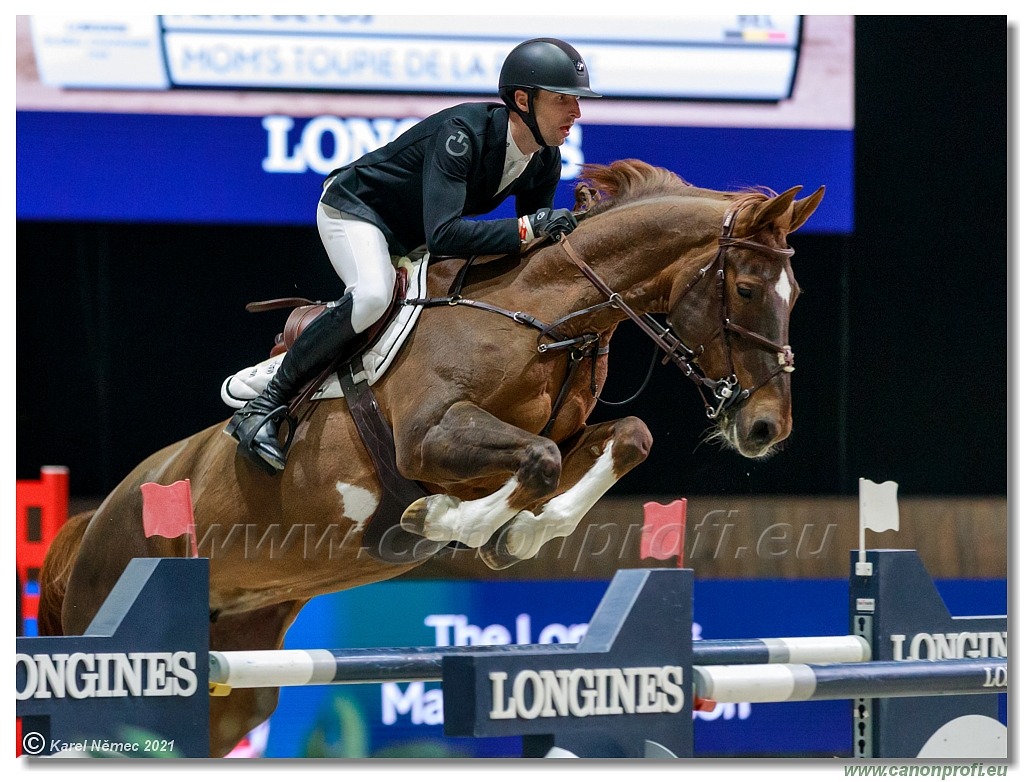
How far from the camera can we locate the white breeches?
3.25 meters

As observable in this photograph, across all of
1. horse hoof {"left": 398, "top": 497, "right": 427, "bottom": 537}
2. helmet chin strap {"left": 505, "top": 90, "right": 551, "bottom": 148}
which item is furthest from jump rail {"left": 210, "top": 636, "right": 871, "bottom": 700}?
helmet chin strap {"left": 505, "top": 90, "right": 551, "bottom": 148}

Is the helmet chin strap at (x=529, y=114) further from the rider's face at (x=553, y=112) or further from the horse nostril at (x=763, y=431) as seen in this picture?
the horse nostril at (x=763, y=431)

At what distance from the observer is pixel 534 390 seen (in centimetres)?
317

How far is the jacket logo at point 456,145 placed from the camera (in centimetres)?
316

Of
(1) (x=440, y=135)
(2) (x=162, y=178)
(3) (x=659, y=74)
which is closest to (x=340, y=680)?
(1) (x=440, y=135)

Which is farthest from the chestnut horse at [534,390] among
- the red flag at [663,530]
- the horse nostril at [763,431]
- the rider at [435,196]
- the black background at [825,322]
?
the black background at [825,322]

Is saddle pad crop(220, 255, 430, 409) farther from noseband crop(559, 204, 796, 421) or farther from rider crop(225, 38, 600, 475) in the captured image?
noseband crop(559, 204, 796, 421)

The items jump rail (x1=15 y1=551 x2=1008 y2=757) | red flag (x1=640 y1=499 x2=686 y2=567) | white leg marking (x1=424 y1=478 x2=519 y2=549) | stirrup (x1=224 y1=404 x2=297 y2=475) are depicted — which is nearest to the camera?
jump rail (x1=15 y1=551 x2=1008 y2=757)

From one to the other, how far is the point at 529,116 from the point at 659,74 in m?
1.69

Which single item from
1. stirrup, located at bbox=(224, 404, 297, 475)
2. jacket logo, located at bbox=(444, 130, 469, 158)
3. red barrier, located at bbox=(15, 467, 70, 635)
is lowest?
red barrier, located at bbox=(15, 467, 70, 635)

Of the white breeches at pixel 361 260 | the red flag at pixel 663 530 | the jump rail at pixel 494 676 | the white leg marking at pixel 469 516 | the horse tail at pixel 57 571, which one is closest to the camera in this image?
the jump rail at pixel 494 676

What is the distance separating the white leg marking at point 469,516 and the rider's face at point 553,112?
94 centimetres

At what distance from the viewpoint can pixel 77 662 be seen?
2721 mm

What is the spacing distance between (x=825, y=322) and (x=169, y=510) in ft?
10.2
